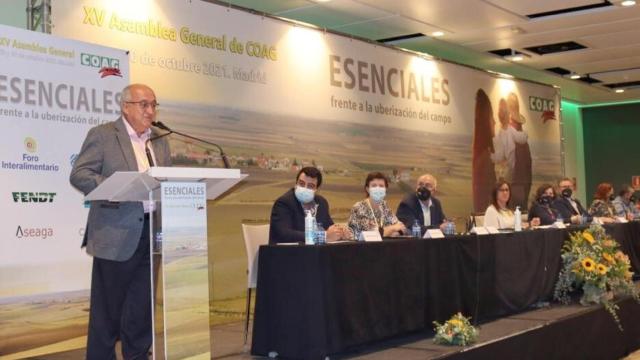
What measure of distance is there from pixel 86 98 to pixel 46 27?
2.16 feet

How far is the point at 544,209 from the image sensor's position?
248 inches

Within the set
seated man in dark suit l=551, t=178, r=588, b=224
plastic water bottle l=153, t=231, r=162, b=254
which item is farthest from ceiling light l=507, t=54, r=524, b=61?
plastic water bottle l=153, t=231, r=162, b=254

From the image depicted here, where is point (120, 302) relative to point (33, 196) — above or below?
below

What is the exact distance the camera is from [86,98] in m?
4.16

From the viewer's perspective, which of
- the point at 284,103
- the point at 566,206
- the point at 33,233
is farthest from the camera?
the point at 566,206

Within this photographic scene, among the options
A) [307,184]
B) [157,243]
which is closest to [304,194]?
[307,184]

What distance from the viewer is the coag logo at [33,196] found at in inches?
149

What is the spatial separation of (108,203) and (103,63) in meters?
1.61

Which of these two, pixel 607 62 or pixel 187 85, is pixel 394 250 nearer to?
pixel 187 85

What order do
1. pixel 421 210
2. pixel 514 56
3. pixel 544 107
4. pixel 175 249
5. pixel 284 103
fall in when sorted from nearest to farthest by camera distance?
pixel 175 249 → pixel 421 210 → pixel 284 103 → pixel 514 56 → pixel 544 107

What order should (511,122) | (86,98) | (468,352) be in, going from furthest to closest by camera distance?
(511,122) → (86,98) → (468,352)

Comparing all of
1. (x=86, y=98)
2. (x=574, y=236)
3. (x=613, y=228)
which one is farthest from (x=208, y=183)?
(x=613, y=228)

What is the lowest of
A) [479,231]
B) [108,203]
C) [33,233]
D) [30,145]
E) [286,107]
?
[479,231]

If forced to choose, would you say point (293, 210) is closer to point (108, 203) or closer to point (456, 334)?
point (456, 334)
